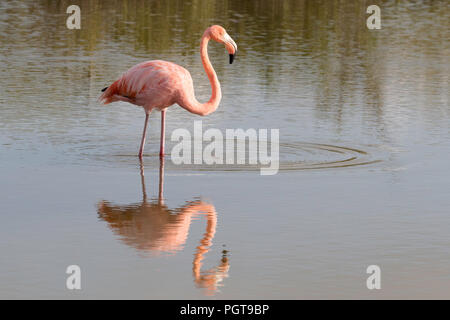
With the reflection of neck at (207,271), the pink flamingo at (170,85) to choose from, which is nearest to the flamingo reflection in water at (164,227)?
the reflection of neck at (207,271)

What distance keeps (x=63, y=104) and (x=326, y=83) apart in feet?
17.0

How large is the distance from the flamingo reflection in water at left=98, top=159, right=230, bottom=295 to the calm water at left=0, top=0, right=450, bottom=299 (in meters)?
0.02

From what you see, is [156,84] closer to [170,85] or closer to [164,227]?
[170,85]

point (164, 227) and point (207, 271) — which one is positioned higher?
point (164, 227)

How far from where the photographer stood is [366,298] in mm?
6883

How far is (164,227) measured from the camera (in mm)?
8727

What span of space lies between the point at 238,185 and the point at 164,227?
6.78 ft

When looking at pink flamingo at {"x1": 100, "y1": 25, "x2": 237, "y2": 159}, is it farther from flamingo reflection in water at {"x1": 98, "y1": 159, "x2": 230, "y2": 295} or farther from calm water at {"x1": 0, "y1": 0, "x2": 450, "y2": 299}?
flamingo reflection in water at {"x1": 98, "y1": 159, "x2": 230, "y2": 295}

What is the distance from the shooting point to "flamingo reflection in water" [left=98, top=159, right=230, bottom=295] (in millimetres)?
7418

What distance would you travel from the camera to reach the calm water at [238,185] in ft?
24.2

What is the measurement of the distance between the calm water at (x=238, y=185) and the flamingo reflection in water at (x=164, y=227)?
24 millimetres

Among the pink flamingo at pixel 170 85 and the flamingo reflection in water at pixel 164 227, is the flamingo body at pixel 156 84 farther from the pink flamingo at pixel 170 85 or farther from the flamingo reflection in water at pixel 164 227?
the flamingo reflection in water at pixel 164 227

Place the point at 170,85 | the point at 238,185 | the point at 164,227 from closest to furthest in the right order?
the point at 164,227 < the point at 238,185 < the point at 170,85

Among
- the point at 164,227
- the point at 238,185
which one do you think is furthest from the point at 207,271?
the point at 238,185
